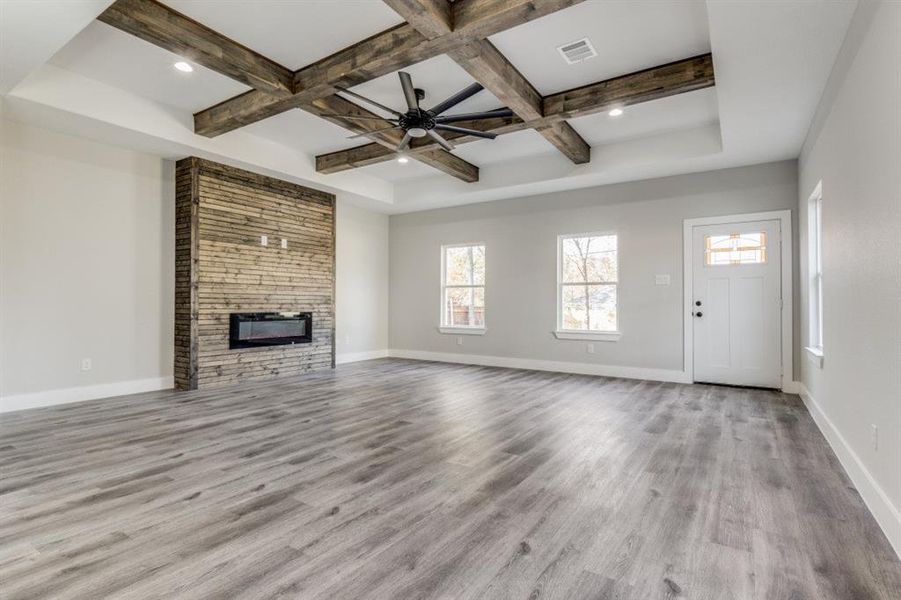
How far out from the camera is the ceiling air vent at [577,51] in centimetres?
351

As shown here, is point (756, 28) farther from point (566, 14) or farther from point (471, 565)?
point (471, 565)

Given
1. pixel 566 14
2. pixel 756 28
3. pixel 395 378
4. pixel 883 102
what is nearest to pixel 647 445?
pixel 883 102

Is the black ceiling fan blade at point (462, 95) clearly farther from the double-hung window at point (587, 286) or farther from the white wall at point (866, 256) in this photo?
the double-hung window at point (587, 286)

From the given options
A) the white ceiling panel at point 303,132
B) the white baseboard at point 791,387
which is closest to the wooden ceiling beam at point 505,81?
the white ceiling panel at point 303,132

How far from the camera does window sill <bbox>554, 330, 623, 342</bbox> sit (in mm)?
6309

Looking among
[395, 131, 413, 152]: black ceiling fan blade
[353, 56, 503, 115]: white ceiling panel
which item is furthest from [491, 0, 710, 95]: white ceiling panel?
[395, 131, 413, 152]: black ceiling fan blade

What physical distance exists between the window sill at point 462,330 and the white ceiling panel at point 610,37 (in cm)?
428

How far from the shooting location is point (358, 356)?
26.2 feet

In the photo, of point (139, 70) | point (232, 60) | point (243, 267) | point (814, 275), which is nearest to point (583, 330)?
point (814, 275)

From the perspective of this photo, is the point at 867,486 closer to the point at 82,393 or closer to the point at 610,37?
the point at 610,37

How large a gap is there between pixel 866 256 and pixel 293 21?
390 cm

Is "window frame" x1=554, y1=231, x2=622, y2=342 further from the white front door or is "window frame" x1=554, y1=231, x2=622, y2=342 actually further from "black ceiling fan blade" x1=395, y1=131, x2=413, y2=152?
"black ceiling fan blade" x1=395, y1=131, x2=413, y2=152

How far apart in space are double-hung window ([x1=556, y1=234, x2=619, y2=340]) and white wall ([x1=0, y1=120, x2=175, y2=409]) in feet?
17.3

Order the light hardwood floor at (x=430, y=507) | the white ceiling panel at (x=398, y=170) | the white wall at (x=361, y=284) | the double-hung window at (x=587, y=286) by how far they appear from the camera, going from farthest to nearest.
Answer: the white wall at (x=361, y=284) < the white ceiling panel at (x=398, y=170) < the double-hung window at (x=587, y=286) < the light hardwood floor at (x=430, y=507)
